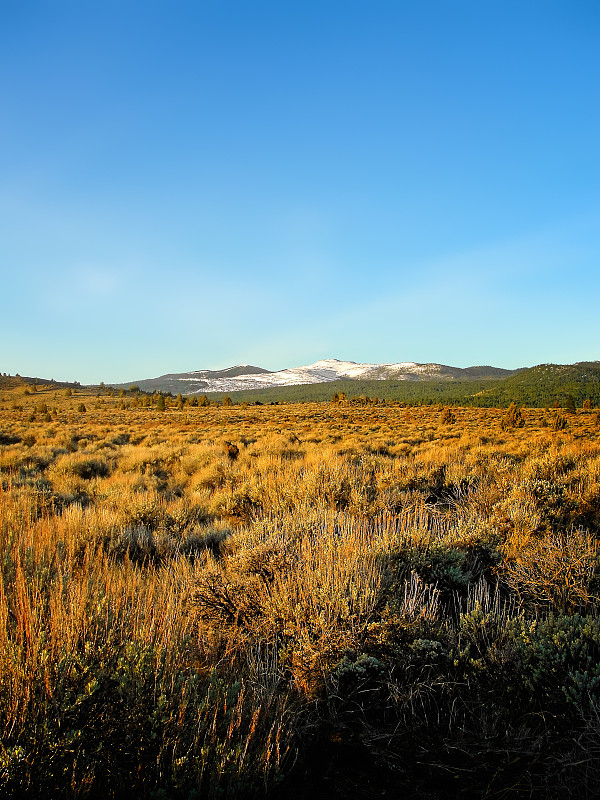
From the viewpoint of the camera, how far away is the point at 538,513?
5.50 m

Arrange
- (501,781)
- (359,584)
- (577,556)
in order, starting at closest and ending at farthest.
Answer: (501,781)
(359,584)
(577,556)

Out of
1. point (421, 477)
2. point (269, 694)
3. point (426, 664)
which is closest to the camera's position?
point (269, 694)

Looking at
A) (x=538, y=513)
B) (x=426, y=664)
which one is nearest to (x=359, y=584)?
(x=426, y=664)

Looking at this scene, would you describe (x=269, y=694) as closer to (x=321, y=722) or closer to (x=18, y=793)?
(x=321, y=722)

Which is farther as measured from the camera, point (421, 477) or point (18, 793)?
point (421, 477)

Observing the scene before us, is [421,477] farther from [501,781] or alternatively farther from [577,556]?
[501,781]

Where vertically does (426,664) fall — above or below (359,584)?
below

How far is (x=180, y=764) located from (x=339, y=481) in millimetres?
5671

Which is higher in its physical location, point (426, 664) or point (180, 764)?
point (180, 764)

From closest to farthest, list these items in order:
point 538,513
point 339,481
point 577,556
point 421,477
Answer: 1. point 577,556
2. point 538,513
3. point 339,481
4. point 421,477

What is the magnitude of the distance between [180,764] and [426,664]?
1599mm

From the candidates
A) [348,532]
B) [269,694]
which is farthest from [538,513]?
[269,694]

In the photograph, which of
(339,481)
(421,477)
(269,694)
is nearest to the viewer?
(269,694)

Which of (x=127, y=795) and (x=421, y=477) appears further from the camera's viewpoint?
(x=421, y=477)
